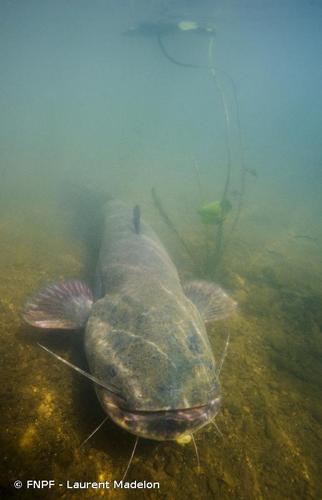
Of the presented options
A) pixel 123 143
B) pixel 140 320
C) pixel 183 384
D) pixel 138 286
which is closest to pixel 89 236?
pixel 138 286

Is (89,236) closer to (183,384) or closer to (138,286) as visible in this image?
(138,286)

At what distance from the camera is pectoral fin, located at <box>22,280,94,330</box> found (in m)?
3.05

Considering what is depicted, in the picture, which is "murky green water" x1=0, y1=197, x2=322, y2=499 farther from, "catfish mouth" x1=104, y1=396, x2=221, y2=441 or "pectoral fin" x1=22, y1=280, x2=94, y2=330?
"catfish mouth" x1=104, y1=396, x2=221, y2=441

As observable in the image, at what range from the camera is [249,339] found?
13.4 ft

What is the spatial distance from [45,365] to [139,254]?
5.73 feet

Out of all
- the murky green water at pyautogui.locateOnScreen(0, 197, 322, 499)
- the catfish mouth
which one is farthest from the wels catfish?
the murky green water at pyautogui.locateOnScreen(0, 197, 322, 499)

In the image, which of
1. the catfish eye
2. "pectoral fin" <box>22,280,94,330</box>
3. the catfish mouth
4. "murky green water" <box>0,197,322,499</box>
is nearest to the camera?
the catfish mouth

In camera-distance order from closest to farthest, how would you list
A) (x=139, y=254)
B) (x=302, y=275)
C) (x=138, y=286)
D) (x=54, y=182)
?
(x=138, y=286)
(x=139, y=254)
(x=302, y=275)
(x=54, y=182)

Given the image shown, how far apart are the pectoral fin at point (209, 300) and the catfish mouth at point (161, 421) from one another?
5.19ft

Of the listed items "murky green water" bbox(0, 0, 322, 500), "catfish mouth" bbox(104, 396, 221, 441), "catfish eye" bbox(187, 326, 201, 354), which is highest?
"catfish eye" bbox(187, 326, 201, 354)

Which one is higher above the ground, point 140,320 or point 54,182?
point 140,320

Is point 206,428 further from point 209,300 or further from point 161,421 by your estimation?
point 209,300

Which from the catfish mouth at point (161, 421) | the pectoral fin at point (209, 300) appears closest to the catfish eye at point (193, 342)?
the catfish mouth at point (161, 421)

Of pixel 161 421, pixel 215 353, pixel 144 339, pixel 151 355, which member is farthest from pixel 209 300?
pixel 161 421
